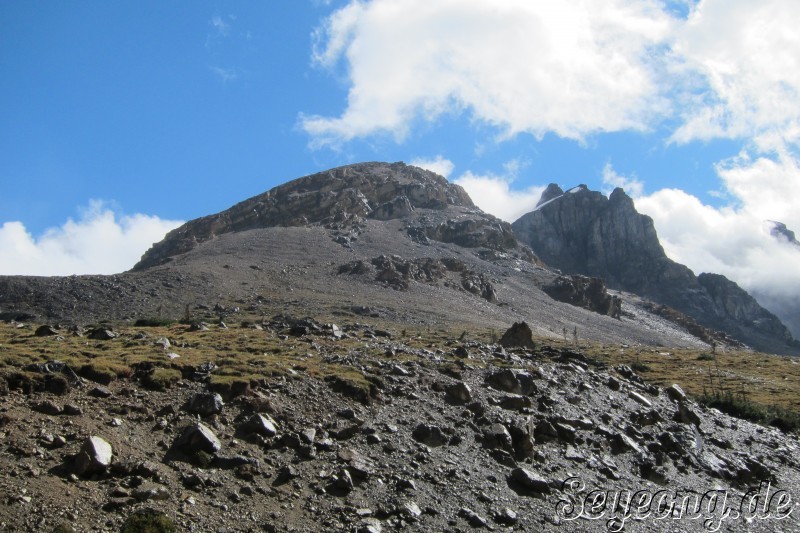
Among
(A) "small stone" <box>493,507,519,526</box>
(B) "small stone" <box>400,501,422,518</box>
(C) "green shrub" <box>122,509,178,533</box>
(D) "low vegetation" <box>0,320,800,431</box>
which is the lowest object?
(A) "small stone" <box>493,507,519,526</box>

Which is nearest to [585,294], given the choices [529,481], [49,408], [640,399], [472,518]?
[640,399]

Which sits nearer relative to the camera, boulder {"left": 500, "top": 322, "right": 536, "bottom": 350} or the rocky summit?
the rocky summit

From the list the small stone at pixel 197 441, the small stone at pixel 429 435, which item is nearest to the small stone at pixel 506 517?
the small stone at pixel 429 435

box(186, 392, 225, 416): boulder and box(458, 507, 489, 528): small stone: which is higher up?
box(186, 392, 225, 416): boulder

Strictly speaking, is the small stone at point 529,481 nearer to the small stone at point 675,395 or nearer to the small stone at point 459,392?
the small stone at point 459,392

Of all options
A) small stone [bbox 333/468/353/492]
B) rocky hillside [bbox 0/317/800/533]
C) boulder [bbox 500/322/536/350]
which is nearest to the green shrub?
rocky hillside [bbox 0/317/800/533]

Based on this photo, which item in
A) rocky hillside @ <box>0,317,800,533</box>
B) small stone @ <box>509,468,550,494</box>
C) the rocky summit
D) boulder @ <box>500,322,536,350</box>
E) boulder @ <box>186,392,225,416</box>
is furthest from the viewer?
→ boulder @ <box>500,322,536,350</box>

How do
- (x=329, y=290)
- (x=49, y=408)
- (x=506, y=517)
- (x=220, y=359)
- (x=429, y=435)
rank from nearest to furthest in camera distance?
(x=49, y=408), (x=506, y=517), (x=429, y=435), (x=220, y=359), (x=329, y=290)

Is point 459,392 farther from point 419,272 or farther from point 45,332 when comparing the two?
point 419,272

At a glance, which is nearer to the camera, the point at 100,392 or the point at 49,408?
the point at 49,408

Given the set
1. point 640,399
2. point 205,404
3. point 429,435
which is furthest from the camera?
point 640,399

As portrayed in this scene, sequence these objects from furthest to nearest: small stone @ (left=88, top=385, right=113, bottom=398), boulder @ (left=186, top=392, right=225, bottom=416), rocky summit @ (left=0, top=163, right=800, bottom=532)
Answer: boulder @ (left=186, top=392, right=225, bottom=416), small stone @ (left=88, top=385, right=113, bottom=398), rocky summit @ (left=0, top=163, right=800, bottom=532)

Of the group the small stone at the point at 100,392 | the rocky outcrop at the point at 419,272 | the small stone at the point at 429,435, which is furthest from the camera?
the rocky outcrop at the point at 419,272

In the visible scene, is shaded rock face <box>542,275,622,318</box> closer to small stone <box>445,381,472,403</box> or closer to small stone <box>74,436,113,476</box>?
small stone <box>445,381,472,403</box>
